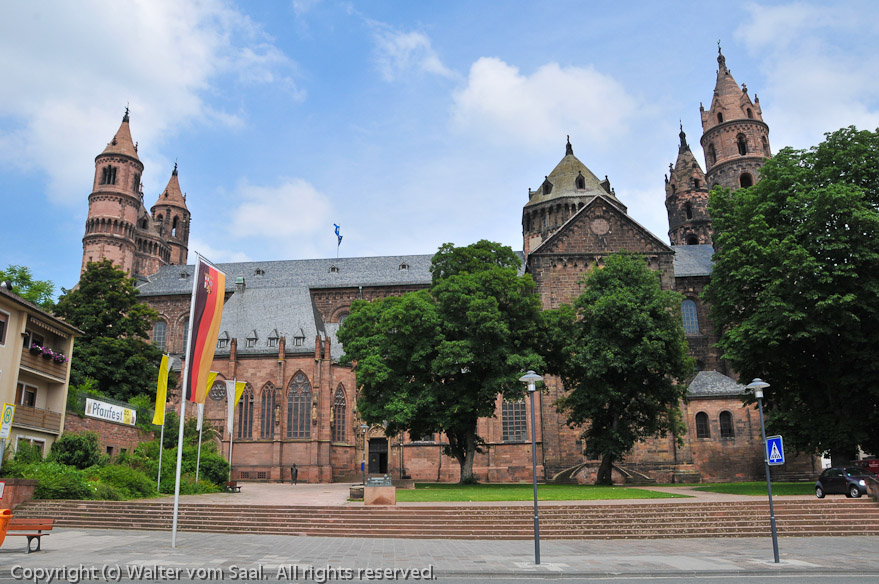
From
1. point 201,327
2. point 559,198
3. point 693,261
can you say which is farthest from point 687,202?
point 201,327

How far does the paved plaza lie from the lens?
11945mm

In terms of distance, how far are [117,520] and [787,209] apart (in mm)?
31828

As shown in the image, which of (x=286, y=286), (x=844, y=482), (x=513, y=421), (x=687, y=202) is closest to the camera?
(x=844, y=482)

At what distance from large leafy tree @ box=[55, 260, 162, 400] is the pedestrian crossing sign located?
1481 inches

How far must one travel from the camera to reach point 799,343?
99.6ft

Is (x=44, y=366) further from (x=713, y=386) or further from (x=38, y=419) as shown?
(x=713, y=386)

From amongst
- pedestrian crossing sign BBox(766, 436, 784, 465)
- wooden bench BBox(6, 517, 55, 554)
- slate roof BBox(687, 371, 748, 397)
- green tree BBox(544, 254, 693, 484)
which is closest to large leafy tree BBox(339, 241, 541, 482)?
green tree BBox(544, 254, 693, 484)

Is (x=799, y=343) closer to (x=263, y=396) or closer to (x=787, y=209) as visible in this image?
(x=787, y=209)

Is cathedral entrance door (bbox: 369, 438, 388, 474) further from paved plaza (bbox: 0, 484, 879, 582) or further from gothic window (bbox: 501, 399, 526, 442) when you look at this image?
paved plaza (bbox: 0, 484, 879, 582)

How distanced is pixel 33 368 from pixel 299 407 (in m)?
23.4

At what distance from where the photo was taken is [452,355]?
114ft

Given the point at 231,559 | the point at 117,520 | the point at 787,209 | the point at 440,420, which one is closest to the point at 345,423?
the point at 440,420

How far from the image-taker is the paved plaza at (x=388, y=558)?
11.9 meters

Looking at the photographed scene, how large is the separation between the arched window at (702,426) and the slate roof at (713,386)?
1.48 meters
